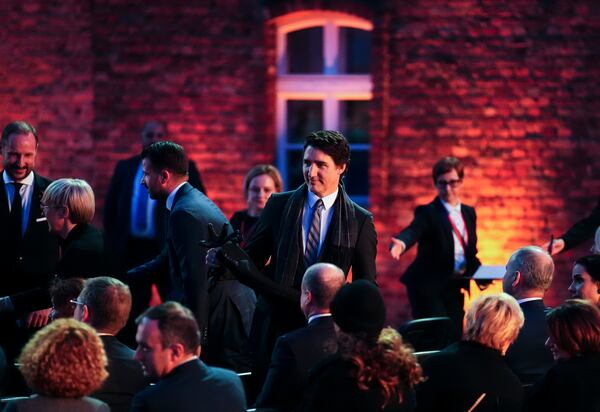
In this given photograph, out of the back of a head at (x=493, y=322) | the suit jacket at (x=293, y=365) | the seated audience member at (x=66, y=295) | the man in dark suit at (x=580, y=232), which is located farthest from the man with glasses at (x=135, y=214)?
the back of a head at (x=493, y=322)

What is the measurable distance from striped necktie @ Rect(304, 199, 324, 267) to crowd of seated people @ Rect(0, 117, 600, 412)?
11mm

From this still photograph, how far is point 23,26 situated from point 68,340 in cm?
702

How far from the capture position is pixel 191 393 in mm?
4312

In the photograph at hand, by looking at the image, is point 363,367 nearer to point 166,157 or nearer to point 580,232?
point 166,157

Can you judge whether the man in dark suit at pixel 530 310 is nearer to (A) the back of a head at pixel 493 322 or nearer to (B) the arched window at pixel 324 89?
(A) the back of a head at pixel 493 322

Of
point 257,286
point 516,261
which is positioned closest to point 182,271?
point 257,286

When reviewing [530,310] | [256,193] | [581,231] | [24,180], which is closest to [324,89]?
[256,193]

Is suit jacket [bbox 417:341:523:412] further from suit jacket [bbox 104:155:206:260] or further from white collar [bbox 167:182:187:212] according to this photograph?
suit jacket [bbox 104:155:206:260]

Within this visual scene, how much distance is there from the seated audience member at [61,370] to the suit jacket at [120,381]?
0.70 meters

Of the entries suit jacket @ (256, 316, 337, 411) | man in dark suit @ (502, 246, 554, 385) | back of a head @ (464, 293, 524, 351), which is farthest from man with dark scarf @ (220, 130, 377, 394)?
back of a head @ (464, 293, 524, 351)

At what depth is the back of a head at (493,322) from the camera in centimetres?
502

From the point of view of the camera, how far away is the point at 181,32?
10.5 m

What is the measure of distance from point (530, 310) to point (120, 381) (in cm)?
219

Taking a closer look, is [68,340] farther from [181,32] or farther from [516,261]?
[181,32]
